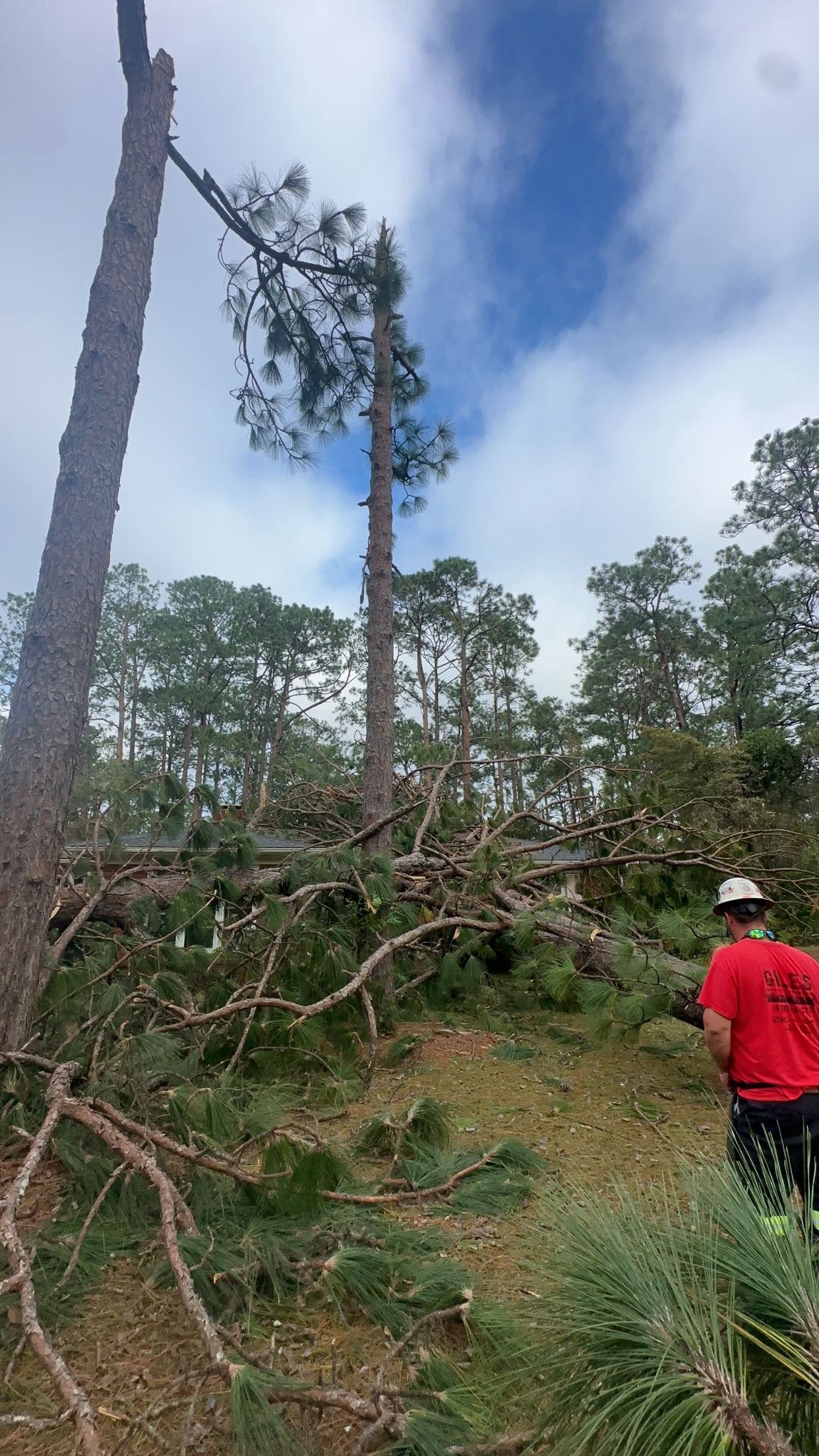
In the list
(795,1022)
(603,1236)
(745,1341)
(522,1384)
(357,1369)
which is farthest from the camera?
(795,1022)

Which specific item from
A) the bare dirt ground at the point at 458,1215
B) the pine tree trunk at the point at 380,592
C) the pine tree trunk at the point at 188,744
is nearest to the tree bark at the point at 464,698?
the pine tree trunk at the point at 188,744

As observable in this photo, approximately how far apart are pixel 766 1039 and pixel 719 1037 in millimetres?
138

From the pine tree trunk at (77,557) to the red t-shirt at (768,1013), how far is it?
8.90ft

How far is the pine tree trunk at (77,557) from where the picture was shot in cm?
301

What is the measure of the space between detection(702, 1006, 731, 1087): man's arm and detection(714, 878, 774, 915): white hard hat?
35cm

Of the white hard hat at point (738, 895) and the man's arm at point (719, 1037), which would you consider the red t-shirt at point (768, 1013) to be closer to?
the man's arm at point (719, 1037)

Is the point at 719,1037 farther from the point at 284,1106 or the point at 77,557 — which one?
the point at 77,557

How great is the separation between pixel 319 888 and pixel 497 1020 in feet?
6.13

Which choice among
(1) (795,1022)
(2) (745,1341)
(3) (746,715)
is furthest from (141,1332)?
(3) (746,715)

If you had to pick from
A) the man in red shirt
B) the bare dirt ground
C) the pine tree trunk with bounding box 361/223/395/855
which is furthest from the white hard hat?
the pine tree trunk with bounding box 361/223/395/855

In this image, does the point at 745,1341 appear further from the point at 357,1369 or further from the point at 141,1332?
the point at 141,1332

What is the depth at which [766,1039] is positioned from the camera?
2240 millimetres

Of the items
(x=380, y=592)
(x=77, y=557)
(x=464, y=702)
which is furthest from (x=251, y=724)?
(x=77, y=557)

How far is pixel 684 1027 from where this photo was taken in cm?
554
